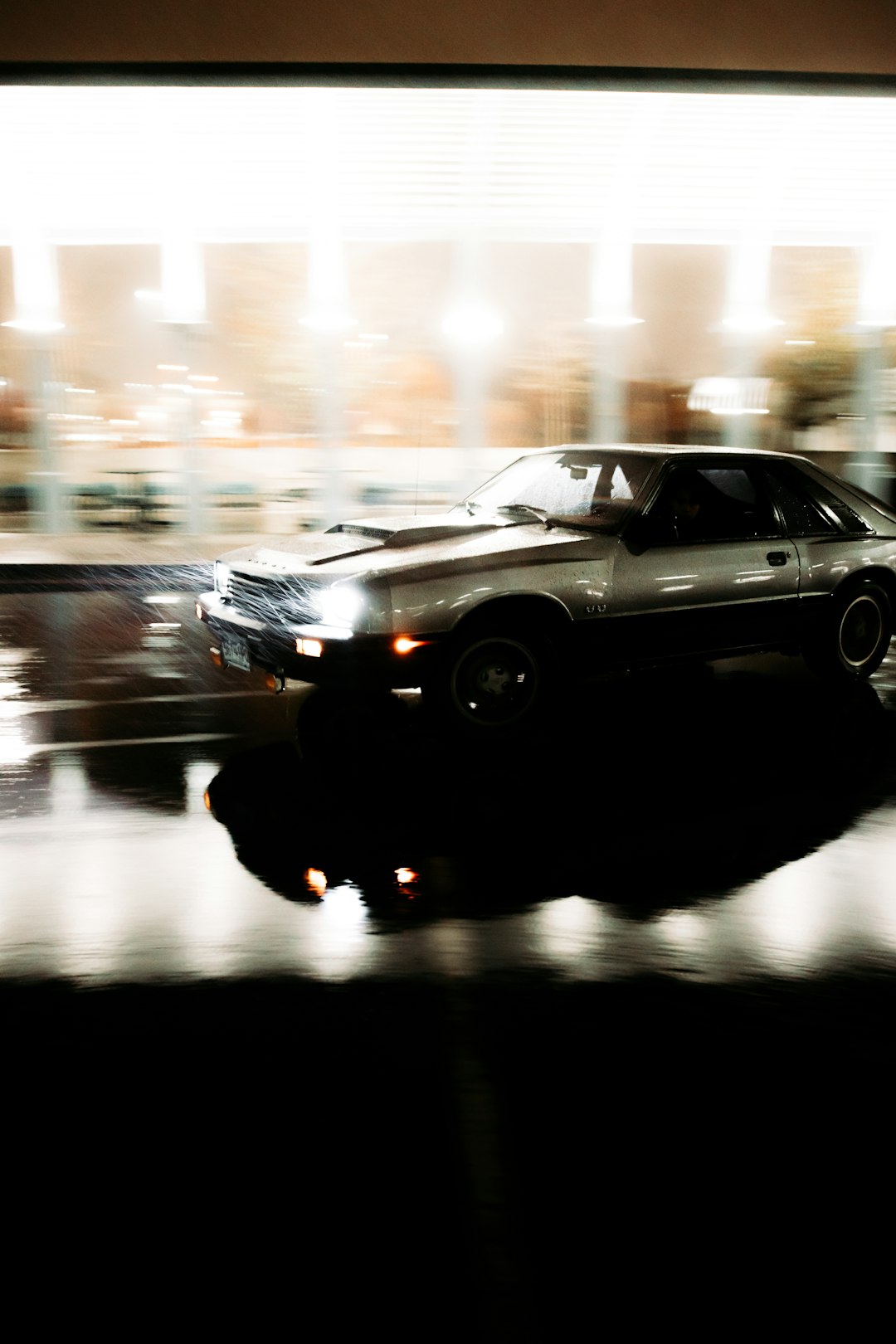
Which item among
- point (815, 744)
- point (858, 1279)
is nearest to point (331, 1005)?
point (858, 1279)

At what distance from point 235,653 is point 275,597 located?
1.47ft

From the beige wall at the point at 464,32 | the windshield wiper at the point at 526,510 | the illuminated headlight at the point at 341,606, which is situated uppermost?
the beige wall at the point at 464,32

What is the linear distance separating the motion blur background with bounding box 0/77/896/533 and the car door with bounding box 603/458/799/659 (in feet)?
27.4

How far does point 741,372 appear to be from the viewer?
49.3ft

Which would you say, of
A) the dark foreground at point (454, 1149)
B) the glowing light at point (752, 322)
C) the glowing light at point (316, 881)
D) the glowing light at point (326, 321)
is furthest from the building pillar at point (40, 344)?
the dark foreground at point (454, 1149)

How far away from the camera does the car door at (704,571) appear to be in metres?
6.07

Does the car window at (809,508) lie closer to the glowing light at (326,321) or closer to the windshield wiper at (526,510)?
the windshield wiper at (526,510)

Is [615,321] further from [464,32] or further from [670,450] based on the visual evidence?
[670,450]

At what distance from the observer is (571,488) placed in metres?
6.56

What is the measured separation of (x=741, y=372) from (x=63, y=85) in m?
8.60

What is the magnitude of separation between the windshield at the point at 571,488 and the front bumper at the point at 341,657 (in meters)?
1.28

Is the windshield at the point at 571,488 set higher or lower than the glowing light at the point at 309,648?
higher

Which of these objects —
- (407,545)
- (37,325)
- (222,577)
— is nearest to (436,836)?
(407,545)

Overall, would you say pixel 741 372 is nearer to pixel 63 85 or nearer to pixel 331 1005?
pixel 63 85
